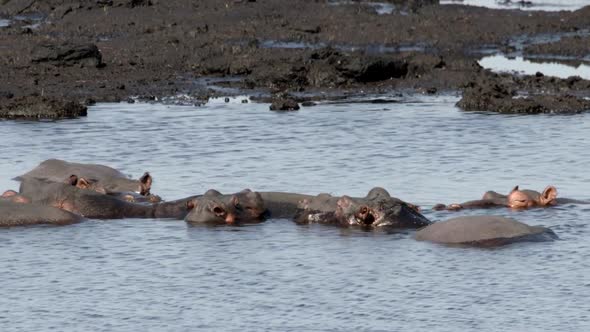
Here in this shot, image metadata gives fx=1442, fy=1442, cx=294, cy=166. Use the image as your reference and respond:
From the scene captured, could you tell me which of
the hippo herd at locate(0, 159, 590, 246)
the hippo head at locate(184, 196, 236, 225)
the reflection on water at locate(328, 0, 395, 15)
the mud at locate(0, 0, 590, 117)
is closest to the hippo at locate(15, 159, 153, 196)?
the hippo herd at locate(0, 159, 590, 246)

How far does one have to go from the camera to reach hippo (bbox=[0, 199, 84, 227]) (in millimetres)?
17422

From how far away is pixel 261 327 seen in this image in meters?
13.3

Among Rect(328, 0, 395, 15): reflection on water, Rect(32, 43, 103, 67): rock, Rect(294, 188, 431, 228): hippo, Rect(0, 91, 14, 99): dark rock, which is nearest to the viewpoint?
Rect(294, 188, 431, 228): hippo

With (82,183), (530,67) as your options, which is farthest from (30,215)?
(530,67)

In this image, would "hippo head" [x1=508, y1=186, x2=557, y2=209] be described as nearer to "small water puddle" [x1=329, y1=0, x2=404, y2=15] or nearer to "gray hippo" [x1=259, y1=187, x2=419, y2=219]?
"gray hippo" [x1=259, y1=187, x2=419, y2=219]

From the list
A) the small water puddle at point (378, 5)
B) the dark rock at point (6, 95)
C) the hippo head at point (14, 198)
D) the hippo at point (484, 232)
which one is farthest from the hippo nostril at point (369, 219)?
the small water puddle at point (378, 5)

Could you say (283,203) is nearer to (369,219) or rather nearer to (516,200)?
(369,219)

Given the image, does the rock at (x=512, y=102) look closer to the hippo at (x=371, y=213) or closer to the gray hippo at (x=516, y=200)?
the gray hippo at (x=516, y=200)

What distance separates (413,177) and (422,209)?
281 centimetres

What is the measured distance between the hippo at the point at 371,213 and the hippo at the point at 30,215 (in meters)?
2.94

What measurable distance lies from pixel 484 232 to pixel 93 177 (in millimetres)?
6108

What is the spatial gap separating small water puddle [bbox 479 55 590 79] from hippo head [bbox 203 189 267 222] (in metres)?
16.4

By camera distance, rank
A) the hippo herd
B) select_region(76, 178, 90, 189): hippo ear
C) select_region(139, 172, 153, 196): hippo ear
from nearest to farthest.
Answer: the hippo herd < select_region(76, 178, 90, 189): hippo ear < select_region(139, 172, 153, 196): hippo ear

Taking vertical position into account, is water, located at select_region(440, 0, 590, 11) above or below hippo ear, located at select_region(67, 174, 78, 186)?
above
